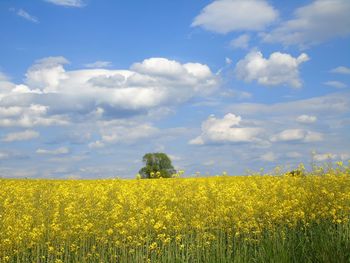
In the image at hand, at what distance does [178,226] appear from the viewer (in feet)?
36.1

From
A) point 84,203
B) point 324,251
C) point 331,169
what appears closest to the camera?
point 324,251

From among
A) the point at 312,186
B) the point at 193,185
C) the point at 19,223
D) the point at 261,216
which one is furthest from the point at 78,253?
the point at 312,186

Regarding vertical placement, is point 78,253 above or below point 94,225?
below

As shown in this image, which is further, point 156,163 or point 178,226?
point 156,163

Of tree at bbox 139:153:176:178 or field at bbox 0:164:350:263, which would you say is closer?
field at bbox 0:164:350:263

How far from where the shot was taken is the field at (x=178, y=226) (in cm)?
1036

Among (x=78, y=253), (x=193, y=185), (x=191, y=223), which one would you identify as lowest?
(x=78, y=253)

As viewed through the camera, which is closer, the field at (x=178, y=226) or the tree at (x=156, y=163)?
the field at (x=178, y=226)

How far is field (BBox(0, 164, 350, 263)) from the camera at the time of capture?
34.0 ft

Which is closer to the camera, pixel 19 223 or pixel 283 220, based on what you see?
pixel 19 223

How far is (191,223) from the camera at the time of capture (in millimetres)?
11320

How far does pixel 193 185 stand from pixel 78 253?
440 cm

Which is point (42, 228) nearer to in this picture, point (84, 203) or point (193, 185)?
point (84, 203)

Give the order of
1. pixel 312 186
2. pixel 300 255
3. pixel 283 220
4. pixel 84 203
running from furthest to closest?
pixel 312 186 → pixel 283 220 → pixel 84 203 → pixel 300 255
